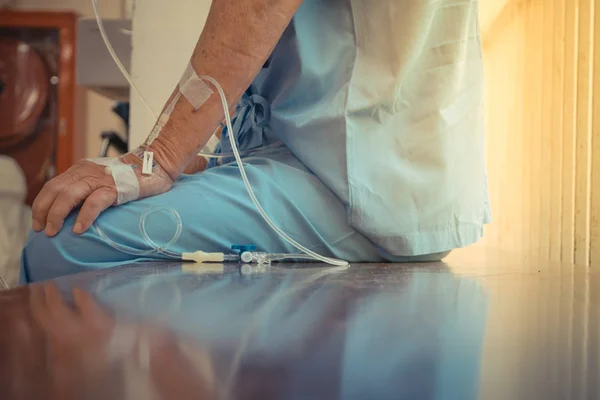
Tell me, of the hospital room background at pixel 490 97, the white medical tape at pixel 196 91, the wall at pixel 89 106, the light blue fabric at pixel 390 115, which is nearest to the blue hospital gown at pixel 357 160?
the light blue fabric at pixel 390 115

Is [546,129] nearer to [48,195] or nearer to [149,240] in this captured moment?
[149,240]

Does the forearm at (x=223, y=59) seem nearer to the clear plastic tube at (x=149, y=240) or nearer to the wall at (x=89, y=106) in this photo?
the clear plastic tube at (x=149, y=240)

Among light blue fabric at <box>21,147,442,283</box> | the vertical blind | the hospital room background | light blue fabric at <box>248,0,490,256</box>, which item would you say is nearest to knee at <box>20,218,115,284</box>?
light blue fabric at <box>21,147,442,283</box>

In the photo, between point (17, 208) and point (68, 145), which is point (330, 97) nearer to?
point (17, 208)

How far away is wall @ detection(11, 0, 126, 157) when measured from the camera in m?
4.53

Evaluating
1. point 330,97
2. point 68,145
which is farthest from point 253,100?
point 68,145

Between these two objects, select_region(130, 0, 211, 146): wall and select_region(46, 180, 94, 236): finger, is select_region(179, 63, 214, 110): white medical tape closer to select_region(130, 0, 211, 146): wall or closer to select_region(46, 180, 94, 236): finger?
select_region(46, 180, 94, 236): finger

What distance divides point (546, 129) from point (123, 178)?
212cm

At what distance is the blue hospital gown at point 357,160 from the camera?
0.87 metres

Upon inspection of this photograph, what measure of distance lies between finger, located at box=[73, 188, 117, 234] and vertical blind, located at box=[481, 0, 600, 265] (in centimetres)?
176

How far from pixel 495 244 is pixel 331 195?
278 cm

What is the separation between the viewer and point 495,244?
137 inches

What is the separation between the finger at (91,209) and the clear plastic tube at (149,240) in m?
0.02

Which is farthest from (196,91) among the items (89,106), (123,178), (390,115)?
(89,106)
